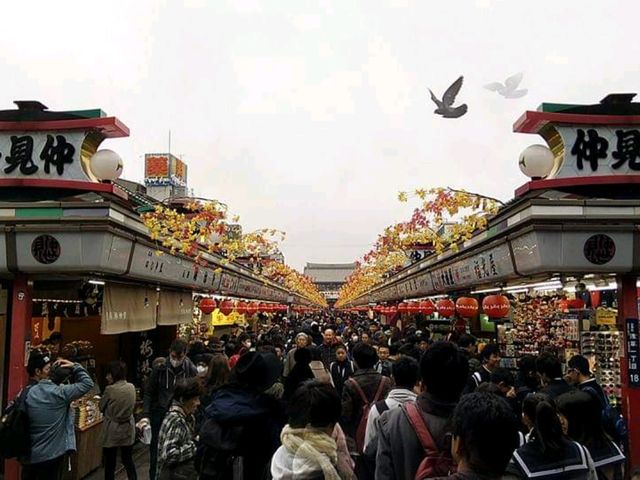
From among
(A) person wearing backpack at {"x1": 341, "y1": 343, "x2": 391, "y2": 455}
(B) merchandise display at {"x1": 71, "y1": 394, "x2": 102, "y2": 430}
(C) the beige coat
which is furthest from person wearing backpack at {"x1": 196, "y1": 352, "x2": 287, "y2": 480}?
(B) merchandise display at {"x1": 71, "y1": 394, "x2": 102, "y2": 430}

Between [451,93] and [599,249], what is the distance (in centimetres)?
359

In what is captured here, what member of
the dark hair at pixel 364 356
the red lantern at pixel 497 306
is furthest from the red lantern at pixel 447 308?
the dark hair at pixel 364 356

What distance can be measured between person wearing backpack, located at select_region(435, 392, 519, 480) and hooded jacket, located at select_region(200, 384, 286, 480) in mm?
2220

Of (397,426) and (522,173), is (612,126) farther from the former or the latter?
(397,426)

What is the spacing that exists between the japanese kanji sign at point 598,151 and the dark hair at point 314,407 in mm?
6533

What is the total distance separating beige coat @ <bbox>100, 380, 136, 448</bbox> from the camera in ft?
28.5

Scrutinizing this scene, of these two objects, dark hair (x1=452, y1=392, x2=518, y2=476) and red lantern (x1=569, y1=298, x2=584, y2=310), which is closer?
dark hair (x1=452, y1=392, x2=518, y2=476)

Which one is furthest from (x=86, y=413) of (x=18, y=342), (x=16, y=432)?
(x=16, y=432)

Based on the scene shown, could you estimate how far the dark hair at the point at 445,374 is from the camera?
12.2 ft

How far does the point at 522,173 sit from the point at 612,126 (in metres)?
1.59

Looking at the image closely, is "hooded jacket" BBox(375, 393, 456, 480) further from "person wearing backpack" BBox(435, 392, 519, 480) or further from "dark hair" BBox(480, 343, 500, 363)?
"dark hair" BBox(480, 343, 500, 363)

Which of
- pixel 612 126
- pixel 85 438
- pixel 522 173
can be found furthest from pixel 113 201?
pixel 612 126

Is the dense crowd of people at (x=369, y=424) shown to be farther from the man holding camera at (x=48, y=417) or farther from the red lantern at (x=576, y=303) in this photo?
the red lantern at (x=576, y=303)

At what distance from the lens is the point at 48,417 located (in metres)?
6.93
